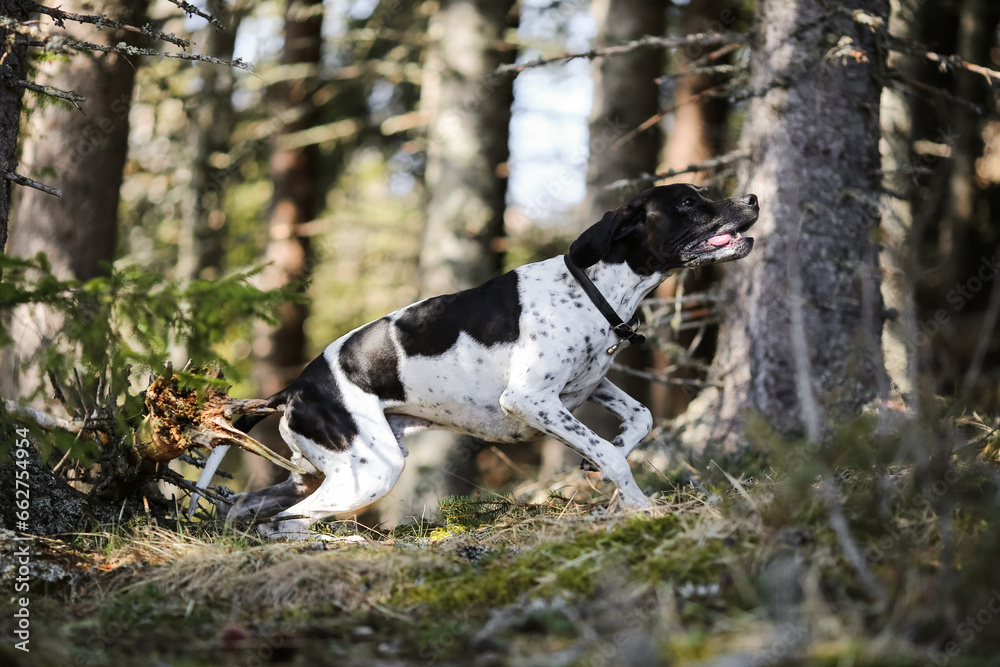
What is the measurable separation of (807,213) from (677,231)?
149 centimetres

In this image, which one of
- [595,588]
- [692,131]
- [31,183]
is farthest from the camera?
[692,131]

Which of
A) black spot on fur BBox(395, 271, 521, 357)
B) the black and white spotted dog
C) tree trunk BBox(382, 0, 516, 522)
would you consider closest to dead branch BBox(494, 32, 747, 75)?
the black and white spotted dog

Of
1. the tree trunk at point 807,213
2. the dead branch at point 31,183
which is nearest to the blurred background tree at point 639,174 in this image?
the tree trunk at point 807,213

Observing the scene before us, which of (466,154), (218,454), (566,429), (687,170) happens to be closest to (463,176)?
(466,154)

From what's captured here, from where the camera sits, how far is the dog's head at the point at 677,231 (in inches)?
192

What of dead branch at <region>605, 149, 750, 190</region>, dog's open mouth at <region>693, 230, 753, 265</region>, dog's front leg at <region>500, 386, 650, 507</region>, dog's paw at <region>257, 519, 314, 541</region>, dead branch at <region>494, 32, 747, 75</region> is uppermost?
dead branch at <region>494, 32, 747, 75</region>

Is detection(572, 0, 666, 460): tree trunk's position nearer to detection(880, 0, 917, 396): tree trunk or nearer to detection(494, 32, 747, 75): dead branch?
detection(880, 0, 917, 396): tree trunk

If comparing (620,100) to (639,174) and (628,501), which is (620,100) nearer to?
(639,174)

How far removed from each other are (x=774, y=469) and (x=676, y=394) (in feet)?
21.9

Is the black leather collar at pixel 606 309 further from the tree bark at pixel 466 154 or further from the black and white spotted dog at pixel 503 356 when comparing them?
the tree bark at pixel 466 154

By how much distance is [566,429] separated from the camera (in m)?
4.59

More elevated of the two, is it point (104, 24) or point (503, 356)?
point (104, 24)

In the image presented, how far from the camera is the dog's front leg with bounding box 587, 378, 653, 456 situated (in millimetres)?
4867

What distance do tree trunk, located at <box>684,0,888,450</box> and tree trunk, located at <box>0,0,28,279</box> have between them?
15.2ft
